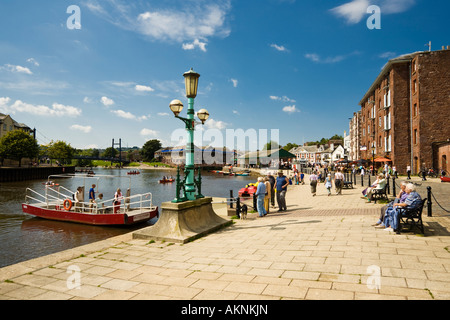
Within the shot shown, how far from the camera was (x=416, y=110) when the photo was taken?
3052 cm

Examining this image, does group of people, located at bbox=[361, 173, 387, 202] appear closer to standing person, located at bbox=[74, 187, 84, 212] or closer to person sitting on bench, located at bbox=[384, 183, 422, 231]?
person sitting on bench, located at bbox=[384, 183, 422, 231]

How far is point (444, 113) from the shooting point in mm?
28953

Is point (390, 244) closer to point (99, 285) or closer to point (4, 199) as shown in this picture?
point (99, 285)

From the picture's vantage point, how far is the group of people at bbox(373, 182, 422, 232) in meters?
6.96

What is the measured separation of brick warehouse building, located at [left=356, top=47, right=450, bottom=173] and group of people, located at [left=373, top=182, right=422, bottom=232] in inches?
989

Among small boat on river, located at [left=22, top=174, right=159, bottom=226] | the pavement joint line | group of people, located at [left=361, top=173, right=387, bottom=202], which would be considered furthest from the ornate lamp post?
group of people, located at [left=361, top=173, right=387, bottom=202]

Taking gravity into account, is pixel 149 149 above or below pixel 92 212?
above

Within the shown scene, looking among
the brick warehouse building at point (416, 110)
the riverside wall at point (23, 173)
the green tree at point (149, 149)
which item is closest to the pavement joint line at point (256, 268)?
the brick warehouse building at point (416, 110)

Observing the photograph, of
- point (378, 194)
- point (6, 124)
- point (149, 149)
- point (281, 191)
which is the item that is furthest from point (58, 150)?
point (378, 194)

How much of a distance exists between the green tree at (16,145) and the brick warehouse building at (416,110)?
71.5 meters

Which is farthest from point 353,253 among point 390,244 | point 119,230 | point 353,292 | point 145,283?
point 119,230

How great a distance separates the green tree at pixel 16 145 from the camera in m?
59.1

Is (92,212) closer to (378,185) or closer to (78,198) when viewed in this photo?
(78,198)

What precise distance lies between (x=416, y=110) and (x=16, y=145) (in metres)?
76.2
